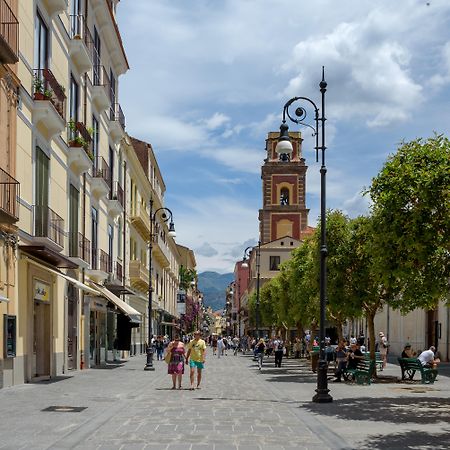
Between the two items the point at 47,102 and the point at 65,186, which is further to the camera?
the point at 65,186

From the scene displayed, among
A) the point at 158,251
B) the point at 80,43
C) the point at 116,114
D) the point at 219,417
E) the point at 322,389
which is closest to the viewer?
the point at 219,417

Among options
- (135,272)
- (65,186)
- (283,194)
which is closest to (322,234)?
(65,186)

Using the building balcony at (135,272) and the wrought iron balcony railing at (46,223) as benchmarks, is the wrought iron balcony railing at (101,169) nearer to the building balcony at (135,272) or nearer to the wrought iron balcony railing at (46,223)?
the wrought iron balcony railing at (46,223)

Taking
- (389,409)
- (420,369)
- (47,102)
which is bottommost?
(420,369)

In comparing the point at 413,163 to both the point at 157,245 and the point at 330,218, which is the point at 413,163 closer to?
the point at 330,218

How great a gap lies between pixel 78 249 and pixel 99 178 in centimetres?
453

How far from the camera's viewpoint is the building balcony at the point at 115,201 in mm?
33750

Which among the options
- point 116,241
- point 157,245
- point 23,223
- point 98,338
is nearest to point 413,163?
point 23,223

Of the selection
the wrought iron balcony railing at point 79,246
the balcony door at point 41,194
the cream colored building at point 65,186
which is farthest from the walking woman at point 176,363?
the wrought iron balcony railing at point 79,246

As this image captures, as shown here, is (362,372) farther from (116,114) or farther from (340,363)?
(116,114)

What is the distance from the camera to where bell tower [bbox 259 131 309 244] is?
285 ft

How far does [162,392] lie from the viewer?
62.1ft

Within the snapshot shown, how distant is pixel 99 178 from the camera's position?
29.0 m

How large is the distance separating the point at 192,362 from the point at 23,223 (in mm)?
5860
